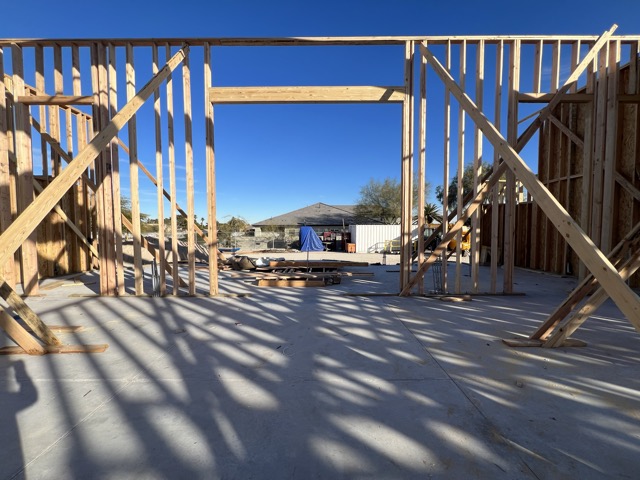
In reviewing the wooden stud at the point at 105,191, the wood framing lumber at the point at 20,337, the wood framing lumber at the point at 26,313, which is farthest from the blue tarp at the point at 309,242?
the wood framing lumber at the point at 20,337

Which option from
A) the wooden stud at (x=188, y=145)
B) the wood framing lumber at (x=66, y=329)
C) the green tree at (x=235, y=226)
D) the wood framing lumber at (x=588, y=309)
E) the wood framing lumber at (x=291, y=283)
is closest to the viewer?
the wood framing lumber at (x=588, y=309)

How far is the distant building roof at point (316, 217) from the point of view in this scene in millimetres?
41188

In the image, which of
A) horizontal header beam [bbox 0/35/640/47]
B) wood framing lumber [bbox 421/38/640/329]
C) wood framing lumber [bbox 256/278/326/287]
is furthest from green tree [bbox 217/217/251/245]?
wood framing lumber [bbox 421/38/640/329]

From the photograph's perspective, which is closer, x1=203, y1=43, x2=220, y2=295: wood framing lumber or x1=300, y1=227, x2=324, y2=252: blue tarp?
x1=203, y1=43, x2=220, y2=295: wood framing lumber

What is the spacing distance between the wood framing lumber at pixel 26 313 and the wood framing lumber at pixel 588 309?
6.14 metres

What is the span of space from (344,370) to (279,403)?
Answer: 842 millimetres

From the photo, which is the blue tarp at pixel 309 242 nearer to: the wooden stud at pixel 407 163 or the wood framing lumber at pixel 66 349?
the wooden stud at pixel 407 163

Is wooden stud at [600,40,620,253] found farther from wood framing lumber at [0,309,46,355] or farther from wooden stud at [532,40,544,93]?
wood framing lumber at [0,309,46,355]

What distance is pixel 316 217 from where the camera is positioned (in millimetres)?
43562

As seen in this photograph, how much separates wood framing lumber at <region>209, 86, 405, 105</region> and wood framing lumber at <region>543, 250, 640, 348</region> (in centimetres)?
482

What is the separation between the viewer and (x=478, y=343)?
380 cm

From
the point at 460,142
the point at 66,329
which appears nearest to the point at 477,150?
the point at 460,142

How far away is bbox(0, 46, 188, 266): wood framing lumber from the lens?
327 cm

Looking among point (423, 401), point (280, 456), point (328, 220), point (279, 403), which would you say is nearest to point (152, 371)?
point (279, 403)
